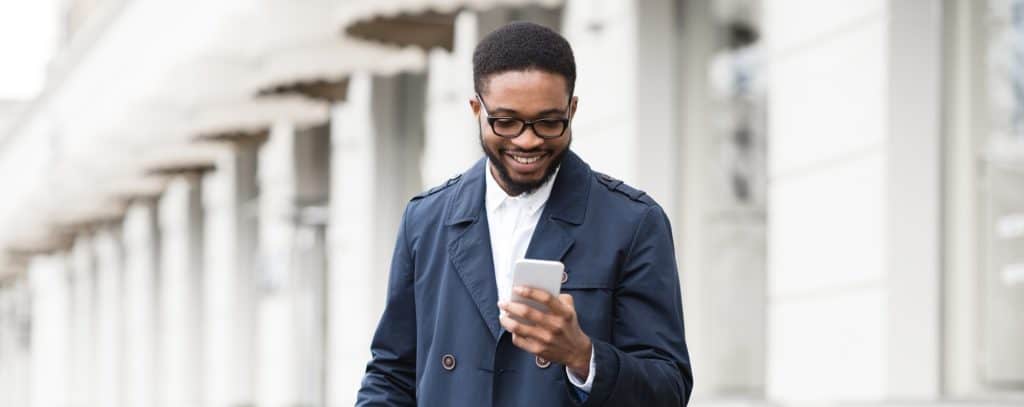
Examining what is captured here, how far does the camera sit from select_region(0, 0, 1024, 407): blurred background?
259 inches

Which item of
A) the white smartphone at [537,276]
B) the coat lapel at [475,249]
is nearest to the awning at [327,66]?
the coat lapel at [475,249]

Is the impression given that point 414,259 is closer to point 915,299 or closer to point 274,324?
point 915,299

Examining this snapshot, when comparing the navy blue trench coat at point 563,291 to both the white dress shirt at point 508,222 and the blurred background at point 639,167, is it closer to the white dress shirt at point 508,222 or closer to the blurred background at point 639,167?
the white dress shirt at point 508,222

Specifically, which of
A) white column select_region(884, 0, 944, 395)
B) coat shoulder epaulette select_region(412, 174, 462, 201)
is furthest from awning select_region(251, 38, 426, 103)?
coat shoulder epaulette select_region(412, 174, 462, 201)

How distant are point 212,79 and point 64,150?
25.0 feet

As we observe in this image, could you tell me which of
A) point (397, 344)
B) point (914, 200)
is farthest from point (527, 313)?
point (914, 200)

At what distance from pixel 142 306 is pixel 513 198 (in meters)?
22.1

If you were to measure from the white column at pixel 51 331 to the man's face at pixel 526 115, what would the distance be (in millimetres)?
28900

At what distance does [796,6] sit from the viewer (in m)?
7.59

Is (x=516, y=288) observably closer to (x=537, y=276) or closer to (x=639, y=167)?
(x=537, y=276)

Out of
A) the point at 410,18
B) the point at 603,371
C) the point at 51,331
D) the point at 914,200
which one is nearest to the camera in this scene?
the point at 603,371

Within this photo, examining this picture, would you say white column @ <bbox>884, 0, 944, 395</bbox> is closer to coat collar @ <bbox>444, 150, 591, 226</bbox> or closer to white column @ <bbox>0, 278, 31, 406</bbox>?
coat collar @ <bbox>444, 150, 591, 226</bbox>

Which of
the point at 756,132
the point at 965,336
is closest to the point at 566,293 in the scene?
the point at 965,336

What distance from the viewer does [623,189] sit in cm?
295
